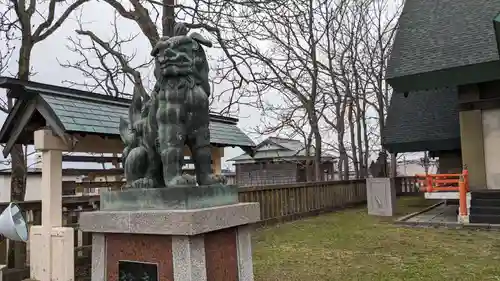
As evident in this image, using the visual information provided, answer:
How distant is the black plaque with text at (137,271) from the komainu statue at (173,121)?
67cm

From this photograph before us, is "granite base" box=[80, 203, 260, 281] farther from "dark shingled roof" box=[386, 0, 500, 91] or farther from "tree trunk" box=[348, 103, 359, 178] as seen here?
"tree trunk" box=[348, 103, 359, 178]

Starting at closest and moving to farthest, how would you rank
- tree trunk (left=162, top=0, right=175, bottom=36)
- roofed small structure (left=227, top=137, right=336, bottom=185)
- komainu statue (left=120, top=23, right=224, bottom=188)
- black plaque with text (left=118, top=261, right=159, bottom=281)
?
black plaque with text (left=118, top=261, right=159, bottom=281) < komainu statue (left=120, top=23, right=224, bottom=188) < tree trunk (left=162, top=0, right=175, bottom=36) < roofed small structure (left=227, top=137, right=336, bottom=185)

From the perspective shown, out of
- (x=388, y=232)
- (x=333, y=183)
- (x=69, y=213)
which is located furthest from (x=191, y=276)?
(x=333, y=183)

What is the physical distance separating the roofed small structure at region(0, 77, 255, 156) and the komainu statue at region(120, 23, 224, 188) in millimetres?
2447

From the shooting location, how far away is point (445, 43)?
12.4 metres

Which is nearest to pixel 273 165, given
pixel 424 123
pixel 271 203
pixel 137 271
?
pixel 424 123

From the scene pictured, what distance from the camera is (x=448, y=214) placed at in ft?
43.4

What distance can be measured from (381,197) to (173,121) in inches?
465

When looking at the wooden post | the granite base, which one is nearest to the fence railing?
the wooden post

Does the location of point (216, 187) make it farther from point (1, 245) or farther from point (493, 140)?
point (493, 140)

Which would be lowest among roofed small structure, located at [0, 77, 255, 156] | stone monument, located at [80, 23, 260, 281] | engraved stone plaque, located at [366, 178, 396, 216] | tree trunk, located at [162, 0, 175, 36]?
engraved stone plaque, located at [366, 178, 396, 216]

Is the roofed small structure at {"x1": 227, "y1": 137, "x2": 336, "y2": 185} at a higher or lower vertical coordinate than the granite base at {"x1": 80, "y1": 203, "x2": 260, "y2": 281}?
higher

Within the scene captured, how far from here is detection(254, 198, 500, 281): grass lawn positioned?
246 inches

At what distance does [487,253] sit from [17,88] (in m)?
8.41
